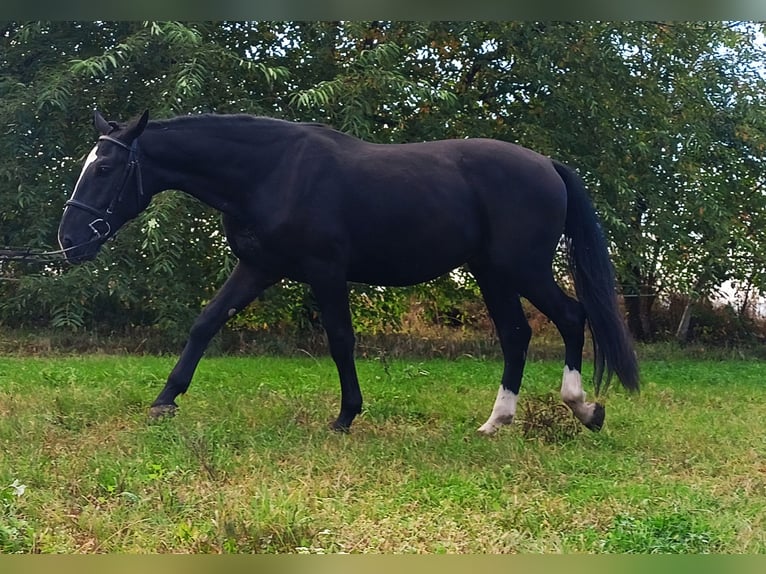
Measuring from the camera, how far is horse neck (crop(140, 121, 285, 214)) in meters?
4.84

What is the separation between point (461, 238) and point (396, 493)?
1963 millimetres

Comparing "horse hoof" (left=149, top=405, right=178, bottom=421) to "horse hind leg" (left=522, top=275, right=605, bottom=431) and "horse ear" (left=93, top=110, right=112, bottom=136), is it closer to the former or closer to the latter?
"horse ear" (left=93, top=110, right=112, bottom=136)

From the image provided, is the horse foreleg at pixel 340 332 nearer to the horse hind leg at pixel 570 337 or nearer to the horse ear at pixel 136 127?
the horse hind leg at pixel 570 337

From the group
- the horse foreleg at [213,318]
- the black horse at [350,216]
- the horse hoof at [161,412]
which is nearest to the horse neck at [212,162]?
the black horse at [350,216]

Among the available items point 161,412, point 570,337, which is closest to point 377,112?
point 570,337

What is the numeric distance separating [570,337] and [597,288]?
0.37m

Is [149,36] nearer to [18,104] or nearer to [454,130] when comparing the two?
[18,104]

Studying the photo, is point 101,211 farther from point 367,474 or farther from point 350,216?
point 367,474

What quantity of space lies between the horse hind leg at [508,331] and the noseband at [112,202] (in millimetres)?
2296

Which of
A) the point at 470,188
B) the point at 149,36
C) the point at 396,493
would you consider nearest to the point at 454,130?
the point at 149,36

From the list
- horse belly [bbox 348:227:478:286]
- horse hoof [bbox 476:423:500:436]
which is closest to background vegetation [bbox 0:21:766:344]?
horse belly [bbox 348:227:478:286]

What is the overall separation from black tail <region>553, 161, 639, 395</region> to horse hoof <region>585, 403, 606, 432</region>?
120mm

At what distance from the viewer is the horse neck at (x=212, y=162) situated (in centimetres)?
484

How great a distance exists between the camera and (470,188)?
505 cm
